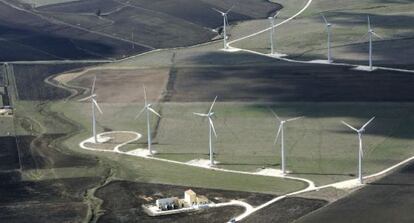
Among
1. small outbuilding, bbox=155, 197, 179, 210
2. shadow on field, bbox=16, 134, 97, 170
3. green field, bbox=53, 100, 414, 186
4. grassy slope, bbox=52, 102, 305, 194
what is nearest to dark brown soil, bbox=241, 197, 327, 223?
grassy slope, bbox=52, 102, 305, 194

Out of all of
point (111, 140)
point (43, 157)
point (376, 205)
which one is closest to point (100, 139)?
point (111, 140)

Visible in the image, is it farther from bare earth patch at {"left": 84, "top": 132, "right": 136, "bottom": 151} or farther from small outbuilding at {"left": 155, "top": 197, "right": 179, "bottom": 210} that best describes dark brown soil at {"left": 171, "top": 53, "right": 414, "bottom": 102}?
small outbuilding at {"left": 155, "top": 197, "right": 179, "bottom": 210}

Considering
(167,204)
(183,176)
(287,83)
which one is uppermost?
(287,83)

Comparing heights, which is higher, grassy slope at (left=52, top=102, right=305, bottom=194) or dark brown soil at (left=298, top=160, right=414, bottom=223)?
grassy slope at (left=52, top=102, right=305, bottom=194)

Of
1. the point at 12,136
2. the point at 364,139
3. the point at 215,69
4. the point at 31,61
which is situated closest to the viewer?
the point at 364,139

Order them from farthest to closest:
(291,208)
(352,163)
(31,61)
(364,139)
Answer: (31,61) → (364,139) → (352,163) → (291,208)

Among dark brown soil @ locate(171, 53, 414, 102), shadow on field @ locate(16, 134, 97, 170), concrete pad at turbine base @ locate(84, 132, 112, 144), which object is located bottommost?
shadow on field @ locate(16, 134, 97, 170)

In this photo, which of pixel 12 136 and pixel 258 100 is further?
pixel 258 100

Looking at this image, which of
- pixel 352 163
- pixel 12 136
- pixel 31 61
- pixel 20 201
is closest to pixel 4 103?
pixel 12 136

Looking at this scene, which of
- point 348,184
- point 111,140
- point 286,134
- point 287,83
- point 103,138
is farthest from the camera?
point 287,83

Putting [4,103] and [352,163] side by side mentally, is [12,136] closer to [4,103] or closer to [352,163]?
[4,103]

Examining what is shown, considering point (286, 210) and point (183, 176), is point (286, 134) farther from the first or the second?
point (286, 210)
